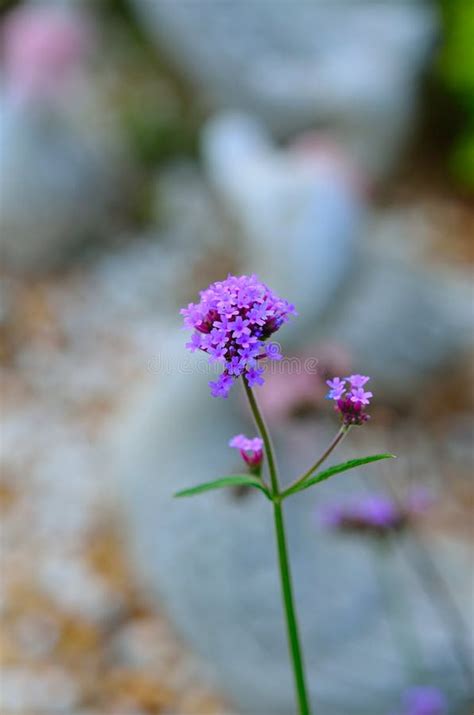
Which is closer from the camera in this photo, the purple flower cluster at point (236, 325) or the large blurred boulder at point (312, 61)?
the purple flower cluster at point (236, 325)

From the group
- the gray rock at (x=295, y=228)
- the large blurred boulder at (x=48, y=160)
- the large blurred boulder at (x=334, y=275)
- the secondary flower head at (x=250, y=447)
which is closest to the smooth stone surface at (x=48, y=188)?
the large blurred boulder at (x=48, y=160)

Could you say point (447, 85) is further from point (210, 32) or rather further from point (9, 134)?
point (9, 134)

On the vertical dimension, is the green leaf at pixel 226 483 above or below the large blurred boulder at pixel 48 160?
below

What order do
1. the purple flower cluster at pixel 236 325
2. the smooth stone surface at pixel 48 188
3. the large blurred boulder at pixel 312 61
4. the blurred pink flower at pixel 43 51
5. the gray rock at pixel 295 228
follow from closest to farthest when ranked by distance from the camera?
the purple flower cluster at pixel 236 325 → the gray rock at pixel 295 228 → the smooth stone surface at pixel 48 188 → the blurred pink flower at pixel 43 51 → the large blurred boulder at pixel 312 61

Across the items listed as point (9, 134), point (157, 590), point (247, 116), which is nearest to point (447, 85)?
point (247, 116)

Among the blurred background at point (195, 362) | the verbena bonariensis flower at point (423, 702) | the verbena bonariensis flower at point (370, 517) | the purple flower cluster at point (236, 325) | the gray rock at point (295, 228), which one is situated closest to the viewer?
the purple flower cluster at point (236, 325)

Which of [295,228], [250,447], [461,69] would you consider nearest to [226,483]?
[250,447]

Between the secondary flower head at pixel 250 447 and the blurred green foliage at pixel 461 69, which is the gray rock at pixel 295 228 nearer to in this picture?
the secondary flower head at pixel 250 447

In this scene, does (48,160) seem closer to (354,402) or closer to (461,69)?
(461,69)
